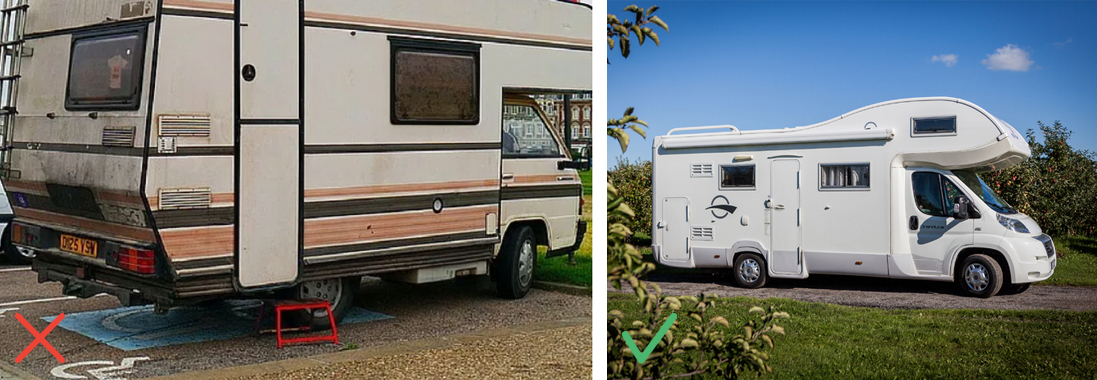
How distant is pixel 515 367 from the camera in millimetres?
4656

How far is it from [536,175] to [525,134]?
20cm

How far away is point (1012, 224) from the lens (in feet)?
13.6

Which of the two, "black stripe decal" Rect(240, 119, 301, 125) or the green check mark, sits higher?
"black stripe decal" Rect(240, 119, 301, 125)

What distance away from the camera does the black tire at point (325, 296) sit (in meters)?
4.24

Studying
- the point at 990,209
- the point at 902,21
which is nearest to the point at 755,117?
the point at 902,21

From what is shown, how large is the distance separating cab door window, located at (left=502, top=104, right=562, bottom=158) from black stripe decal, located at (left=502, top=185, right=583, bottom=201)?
0.15 meters

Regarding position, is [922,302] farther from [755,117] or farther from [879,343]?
[755,117]

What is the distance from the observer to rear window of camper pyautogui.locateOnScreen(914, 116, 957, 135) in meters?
4.11

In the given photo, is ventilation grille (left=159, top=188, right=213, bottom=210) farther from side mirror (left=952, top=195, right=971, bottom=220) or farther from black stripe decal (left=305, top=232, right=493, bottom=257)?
side mirror (left=952, top=195, right=971, bottom=220)

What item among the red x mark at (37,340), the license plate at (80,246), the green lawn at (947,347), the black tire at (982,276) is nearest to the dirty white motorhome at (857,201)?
the black tire at (982,276)

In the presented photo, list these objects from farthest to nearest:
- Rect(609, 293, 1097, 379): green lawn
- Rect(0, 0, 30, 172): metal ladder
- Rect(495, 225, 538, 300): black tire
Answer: Rect(495, 225, 538, 300): black tire → Rect(609, 293, 1097, 379): green lawn → Rect(0, 0, 30, 172): metal ladder

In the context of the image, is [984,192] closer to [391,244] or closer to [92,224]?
[391,244]

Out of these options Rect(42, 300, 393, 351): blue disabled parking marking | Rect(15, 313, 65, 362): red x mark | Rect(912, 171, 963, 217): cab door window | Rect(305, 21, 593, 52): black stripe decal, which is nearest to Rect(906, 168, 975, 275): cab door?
Rect(912, 171, 963, 217): cab door window

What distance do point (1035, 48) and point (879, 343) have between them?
1336 mm
